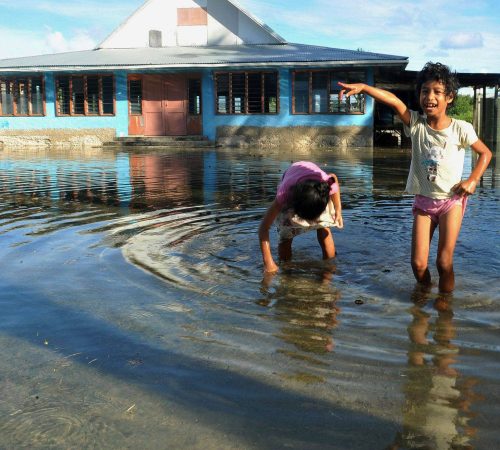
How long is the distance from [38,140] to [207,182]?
16946 millimetres

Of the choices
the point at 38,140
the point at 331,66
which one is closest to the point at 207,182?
the point at 331,66

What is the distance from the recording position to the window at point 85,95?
24.9 meters

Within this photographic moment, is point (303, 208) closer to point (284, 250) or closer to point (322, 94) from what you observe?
point (284, 250)

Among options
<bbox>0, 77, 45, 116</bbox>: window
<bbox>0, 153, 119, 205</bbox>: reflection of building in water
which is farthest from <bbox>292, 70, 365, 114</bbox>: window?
<bbox>0, 77, 45, 116</bbox>: window

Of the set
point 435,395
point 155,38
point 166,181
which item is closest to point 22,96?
point 155,38

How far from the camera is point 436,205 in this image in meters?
3.89

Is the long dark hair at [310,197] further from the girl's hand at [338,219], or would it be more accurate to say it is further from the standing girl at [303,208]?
the girl's hand at [338,219]

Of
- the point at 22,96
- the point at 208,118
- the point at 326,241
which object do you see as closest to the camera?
the point at 326,241

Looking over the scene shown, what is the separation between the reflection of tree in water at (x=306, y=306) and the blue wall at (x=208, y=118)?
1867cm

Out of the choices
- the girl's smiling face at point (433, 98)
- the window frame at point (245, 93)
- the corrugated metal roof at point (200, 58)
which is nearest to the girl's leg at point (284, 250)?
the girl's smiling face at point (433, 98)

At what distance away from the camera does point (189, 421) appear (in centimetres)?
217

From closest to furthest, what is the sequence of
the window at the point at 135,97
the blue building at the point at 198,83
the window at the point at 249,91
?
1. the blue building at the point at 198,83
2. the window at the point at 249,91
3. the window at the point at 135,97

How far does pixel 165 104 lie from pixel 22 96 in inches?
261

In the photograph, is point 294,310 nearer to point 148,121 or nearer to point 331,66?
point 331,66
